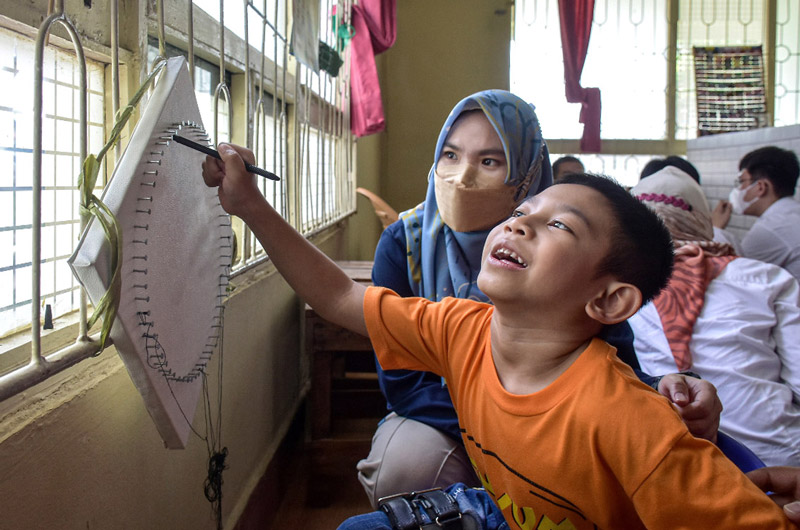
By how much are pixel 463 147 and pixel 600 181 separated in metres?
0.49

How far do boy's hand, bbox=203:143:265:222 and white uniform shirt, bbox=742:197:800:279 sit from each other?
339cm

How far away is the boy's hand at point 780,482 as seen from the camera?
827mm

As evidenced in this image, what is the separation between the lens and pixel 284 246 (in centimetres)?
100

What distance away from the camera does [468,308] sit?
1.10 meters

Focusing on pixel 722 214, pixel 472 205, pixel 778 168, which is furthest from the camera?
pixel 722 214

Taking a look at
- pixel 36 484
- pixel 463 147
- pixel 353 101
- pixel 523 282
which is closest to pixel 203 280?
pixel 36 484

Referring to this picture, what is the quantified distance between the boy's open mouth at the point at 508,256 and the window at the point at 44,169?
2.00 ft

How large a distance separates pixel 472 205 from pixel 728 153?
4.23 m

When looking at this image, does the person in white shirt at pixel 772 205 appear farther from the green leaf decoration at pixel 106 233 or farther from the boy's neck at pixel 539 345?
the green leaf decoration at pixel 106 233

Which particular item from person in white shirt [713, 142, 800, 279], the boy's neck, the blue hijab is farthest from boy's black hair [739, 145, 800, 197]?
the boy's neck

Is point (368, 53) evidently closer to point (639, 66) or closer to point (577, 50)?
point (577, 50)

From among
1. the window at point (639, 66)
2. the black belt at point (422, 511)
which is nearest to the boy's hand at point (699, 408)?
the black belt at point (422, 511)

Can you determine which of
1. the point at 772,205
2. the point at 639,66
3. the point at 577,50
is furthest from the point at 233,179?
the point at 639,66

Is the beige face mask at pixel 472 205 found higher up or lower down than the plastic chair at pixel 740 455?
higher up
